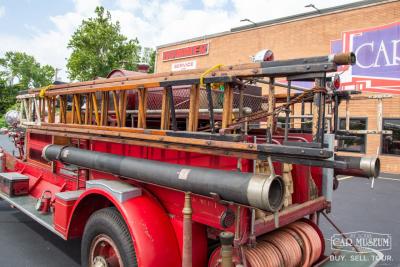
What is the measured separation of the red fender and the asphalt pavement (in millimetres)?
1830

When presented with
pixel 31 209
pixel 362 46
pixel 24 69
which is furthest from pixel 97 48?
pixel 24 69

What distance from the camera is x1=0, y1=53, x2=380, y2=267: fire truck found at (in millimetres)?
2176

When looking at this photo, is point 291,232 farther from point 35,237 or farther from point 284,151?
point 35,237

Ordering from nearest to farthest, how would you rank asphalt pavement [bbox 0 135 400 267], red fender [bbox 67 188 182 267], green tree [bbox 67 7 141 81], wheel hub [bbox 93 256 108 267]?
1. red fender [bbox 67 188 182 267]
2. wheel hub [bbox 93 256 108 267]
3. asphalt pavement [bbox 0 135 400 267]
4. green tree [bbox 67 7 141 81]

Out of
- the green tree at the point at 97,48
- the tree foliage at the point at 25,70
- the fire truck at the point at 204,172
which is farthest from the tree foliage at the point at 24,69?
the fire truck at the point at 204,172

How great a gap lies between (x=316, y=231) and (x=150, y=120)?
2140mm

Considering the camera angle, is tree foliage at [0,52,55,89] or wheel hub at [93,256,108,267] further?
tree foliage at [0,52,55,89]

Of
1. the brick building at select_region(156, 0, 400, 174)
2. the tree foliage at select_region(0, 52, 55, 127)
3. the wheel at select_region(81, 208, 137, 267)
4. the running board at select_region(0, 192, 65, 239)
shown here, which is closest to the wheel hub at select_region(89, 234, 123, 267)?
the wheel at select_region(81, 208, 137, 267)

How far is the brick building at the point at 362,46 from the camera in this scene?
13492mm

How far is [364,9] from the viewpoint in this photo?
14.3 m

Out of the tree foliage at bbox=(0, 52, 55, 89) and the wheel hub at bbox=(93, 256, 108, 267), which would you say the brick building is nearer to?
the wheel hub at bbox=(93, 256, 108, 267)

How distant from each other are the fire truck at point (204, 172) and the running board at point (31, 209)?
0.16ft

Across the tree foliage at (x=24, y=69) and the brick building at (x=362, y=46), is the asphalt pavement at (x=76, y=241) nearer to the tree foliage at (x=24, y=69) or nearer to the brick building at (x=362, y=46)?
the brick building at (x=362, y=46)

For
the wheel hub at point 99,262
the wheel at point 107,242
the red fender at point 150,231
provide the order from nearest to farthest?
the red fender at point 150,231
the wheel at point 107,242
the wheel hub at point 99,262
